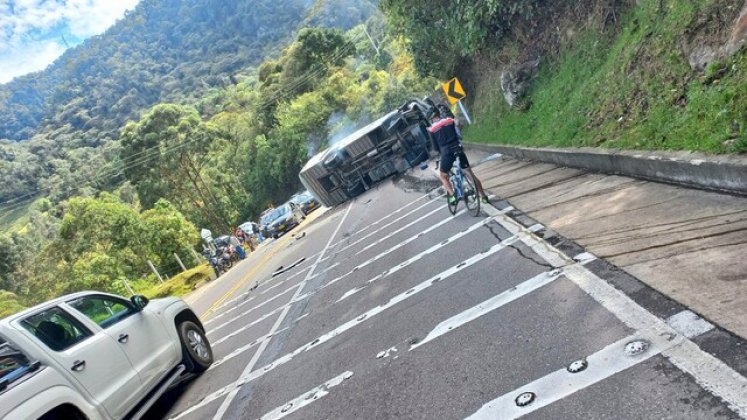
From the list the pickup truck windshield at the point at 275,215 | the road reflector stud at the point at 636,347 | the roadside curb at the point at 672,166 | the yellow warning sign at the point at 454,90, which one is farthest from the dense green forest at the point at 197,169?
the road reflector stud at the point at 636,347

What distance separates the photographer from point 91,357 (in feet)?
17.6

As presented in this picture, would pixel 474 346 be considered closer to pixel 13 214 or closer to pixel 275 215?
pixel 275 215

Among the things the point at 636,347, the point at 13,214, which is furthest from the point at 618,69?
the point at 13,214

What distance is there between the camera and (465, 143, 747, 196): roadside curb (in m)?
4.92

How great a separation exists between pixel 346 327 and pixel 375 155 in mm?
13027

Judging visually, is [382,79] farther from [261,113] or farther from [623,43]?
[623,43]

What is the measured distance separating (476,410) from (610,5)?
32.2 feet

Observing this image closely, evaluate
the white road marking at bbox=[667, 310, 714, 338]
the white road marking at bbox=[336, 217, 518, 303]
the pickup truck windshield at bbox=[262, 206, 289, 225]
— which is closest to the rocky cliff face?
the white road marking at bbox=[336, 217, 518, 303]

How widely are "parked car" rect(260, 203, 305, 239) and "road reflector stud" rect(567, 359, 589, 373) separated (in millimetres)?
26498

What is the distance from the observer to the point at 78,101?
481 feet

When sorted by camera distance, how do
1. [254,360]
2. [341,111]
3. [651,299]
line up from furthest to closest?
1. [341,111]
2. [254,360]
3. [651,299]

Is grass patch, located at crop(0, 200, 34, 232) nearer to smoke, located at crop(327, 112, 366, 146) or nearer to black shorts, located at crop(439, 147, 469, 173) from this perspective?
smoke, located at crop(327, 112, 366, 146)

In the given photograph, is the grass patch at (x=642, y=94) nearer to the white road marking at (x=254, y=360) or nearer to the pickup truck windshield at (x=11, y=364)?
the white road marking at (x=254, y=360)

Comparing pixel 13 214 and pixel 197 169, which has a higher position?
pixel 13 214
